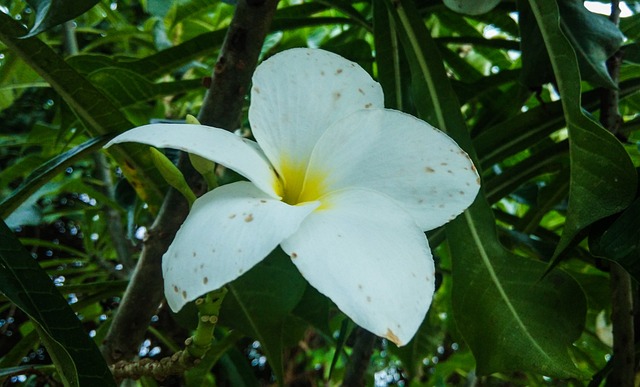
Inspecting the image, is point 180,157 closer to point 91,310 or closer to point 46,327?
point 46,327

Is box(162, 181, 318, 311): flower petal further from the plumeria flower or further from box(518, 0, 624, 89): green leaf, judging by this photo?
box(518, 0, 624, 89): green leaf

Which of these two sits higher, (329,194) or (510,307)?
(329,194)

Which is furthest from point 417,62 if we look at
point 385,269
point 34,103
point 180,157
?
point 34,103

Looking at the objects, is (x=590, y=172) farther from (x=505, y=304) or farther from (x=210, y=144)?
(x=210, y=144)

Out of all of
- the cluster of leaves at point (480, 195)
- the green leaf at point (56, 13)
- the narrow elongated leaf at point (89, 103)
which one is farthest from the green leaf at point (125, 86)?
the green leaf at point (56, 13)

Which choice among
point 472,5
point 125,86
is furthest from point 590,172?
point 125,86
